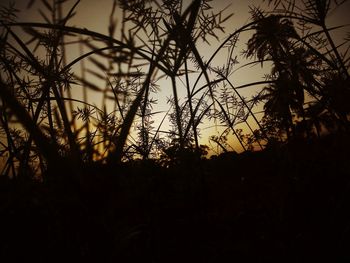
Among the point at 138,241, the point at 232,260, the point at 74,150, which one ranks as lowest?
the point at 232,260

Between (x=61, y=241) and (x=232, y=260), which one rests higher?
(x=61, y=241)

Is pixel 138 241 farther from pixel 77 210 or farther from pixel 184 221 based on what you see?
pixel 77 210

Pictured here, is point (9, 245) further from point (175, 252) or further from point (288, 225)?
point (288, 225)

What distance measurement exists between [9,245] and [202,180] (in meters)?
0.97

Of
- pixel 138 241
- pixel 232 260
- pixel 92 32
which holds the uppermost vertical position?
pixel 92 32

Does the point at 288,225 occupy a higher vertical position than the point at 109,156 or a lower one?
lower

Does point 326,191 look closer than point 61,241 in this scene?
No

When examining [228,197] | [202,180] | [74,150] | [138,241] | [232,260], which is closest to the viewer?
[74,150]

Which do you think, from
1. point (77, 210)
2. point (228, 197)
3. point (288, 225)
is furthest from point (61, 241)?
point (228, 197)

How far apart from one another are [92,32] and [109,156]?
468 mm

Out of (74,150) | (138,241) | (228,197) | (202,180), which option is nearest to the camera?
(74,150)

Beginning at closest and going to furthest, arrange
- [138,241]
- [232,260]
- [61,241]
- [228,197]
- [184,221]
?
[61,241], [232,260], [138,241], [184,221], [228,197]

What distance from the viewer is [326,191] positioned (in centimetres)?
113

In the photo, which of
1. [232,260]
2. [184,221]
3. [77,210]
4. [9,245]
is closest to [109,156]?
[77,210]
